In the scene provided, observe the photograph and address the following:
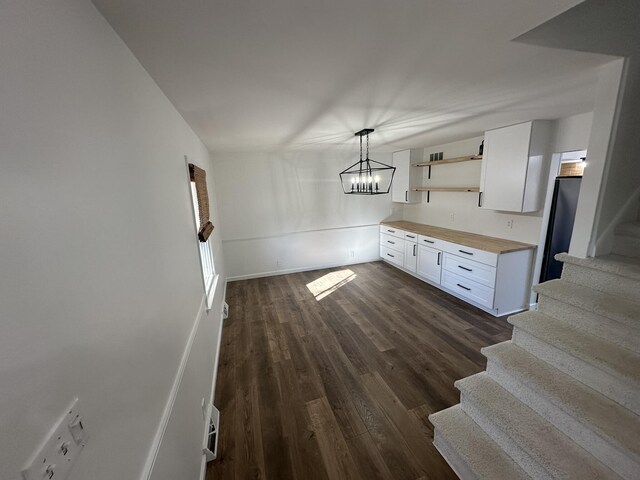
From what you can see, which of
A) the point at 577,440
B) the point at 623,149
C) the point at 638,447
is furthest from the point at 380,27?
the point at 577,440

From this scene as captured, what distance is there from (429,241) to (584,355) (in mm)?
2841

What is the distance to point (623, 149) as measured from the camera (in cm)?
174

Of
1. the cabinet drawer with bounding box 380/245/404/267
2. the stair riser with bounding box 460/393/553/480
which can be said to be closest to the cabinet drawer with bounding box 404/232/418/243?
the cabinet drawer with bounding box 380/245/404/267

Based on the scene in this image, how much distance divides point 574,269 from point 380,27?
215cm

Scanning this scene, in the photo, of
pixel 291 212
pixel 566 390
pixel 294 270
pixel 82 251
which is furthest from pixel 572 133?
pixel 294 270

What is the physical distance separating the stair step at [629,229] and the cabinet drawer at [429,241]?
208 centimetres

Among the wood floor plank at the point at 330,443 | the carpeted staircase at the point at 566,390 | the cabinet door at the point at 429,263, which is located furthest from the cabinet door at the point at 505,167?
the wood floor plank at the point at 330,443

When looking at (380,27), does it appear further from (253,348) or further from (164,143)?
(253,348)

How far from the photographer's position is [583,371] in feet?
4.74

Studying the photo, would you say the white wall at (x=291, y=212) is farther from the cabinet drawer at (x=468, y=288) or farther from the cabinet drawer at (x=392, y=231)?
the cabinet drawer at (x=468, y=288)

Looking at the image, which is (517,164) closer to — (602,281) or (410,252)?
(602,281)

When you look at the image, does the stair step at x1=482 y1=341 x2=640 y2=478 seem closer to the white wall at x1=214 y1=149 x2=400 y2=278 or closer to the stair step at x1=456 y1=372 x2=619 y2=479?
the stair step at x1=456 y1=372 x2=619 y2=479

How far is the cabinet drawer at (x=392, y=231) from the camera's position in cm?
487

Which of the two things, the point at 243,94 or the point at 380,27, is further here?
the point at 243,94
